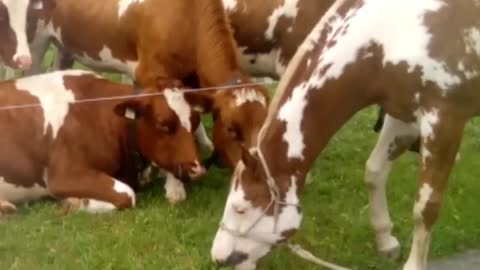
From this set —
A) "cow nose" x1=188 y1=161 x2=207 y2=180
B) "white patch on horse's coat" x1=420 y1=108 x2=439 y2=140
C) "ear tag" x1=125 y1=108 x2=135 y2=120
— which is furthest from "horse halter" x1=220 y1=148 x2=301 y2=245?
"ear tag" x1=125 y1=108 x2=135 y2=120

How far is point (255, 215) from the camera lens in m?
4.81

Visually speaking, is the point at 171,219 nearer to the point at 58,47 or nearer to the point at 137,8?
the point at 137,8

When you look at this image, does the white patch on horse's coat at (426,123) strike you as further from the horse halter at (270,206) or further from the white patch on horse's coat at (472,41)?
the horse halter at (270,206)

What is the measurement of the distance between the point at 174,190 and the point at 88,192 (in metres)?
0.52

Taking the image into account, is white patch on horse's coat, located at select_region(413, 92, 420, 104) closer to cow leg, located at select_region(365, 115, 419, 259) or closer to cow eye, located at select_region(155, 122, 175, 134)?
cow leg, located at select_region(365, 115, 419, 259)

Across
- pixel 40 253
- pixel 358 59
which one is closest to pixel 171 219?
pixel 40 253

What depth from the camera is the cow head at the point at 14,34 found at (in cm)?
680

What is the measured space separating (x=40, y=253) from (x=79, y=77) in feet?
4.56

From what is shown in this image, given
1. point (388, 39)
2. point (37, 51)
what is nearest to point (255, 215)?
point (388, 39)

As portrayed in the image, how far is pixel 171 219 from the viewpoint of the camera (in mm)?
6031

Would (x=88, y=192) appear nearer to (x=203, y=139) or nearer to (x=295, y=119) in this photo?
(x=203, y=139)

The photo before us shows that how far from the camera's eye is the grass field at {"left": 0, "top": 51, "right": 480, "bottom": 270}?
18.0 ft

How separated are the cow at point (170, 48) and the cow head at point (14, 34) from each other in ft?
0.79

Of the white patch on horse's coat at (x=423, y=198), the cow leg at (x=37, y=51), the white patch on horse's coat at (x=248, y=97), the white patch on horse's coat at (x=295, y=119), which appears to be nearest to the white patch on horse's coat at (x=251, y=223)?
the white patch on horse's coat at (x=295, y=119)
